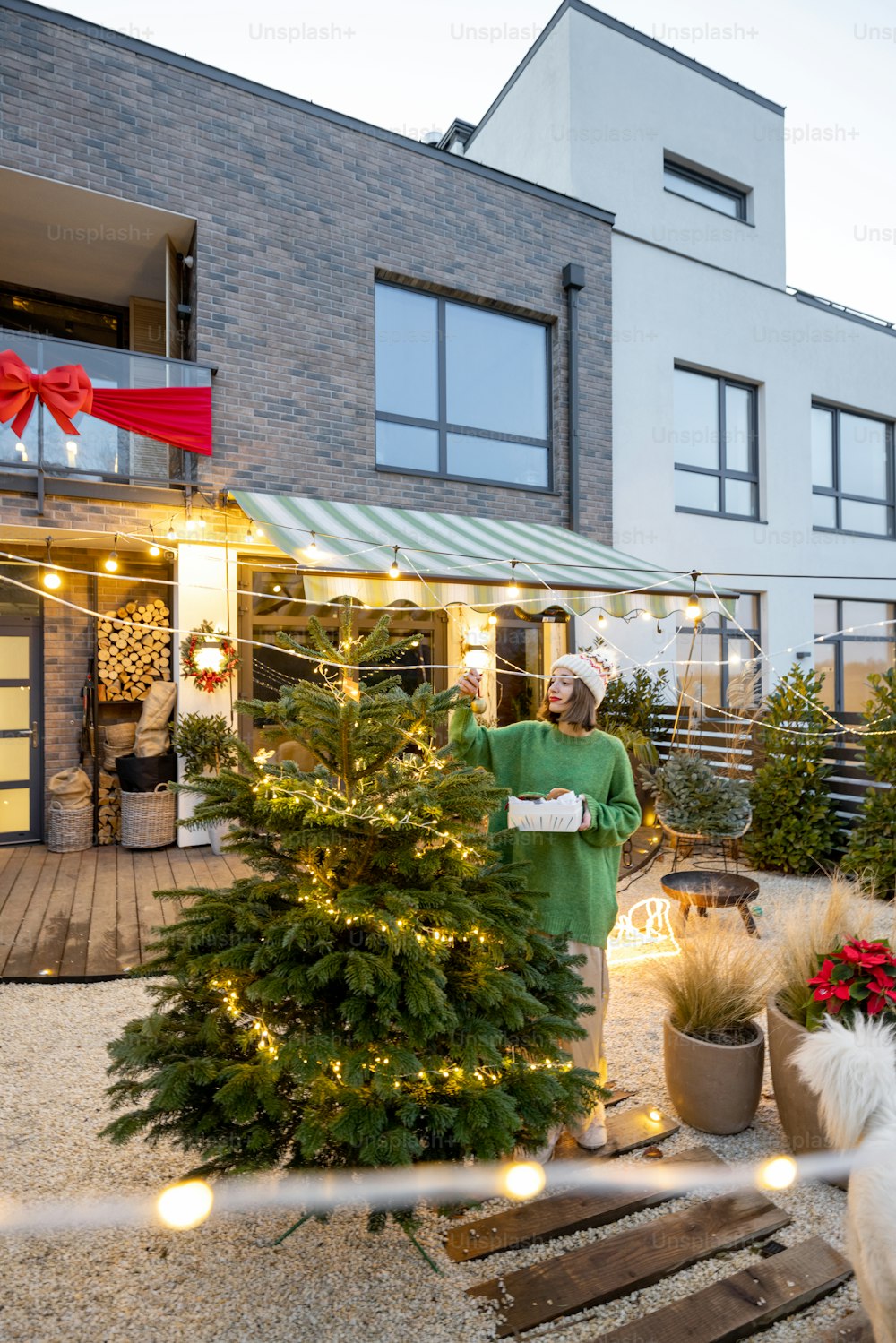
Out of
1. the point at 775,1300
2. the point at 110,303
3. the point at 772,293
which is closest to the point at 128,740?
the point at 110,303

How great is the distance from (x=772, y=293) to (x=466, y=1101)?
41.5ft

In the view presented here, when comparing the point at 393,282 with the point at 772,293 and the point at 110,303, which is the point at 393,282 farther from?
the point at 772,293

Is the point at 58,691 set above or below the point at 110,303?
below

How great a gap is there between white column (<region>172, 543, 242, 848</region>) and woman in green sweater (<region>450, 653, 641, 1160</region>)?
4962 millimetres

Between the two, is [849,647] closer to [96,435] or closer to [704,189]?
→ [704,189]

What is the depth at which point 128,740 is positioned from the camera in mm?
7453

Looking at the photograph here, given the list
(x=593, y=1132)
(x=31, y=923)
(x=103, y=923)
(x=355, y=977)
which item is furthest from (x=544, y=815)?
(x=31, y=923)

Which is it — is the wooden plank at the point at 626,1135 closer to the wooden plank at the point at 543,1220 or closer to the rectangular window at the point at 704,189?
the wooden plank at the point at 543,1220

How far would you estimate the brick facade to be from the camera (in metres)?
6.46

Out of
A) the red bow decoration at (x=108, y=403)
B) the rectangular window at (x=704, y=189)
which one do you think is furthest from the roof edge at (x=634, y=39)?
the red bow decoration at (x=108, y=403)

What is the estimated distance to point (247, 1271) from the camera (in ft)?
6.98

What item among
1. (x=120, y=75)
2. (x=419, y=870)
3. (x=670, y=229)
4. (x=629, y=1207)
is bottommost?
(x=629, y=1207)

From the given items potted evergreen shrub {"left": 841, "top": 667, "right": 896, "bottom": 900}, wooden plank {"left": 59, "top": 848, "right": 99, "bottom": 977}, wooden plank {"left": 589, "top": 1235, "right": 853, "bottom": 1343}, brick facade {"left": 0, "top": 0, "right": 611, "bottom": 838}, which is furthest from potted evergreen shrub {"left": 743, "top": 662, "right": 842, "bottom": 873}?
wooden plank {"left": 59, "top": 848, "right": 99, "bottom": 977}

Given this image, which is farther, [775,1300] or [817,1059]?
[775,1300]
